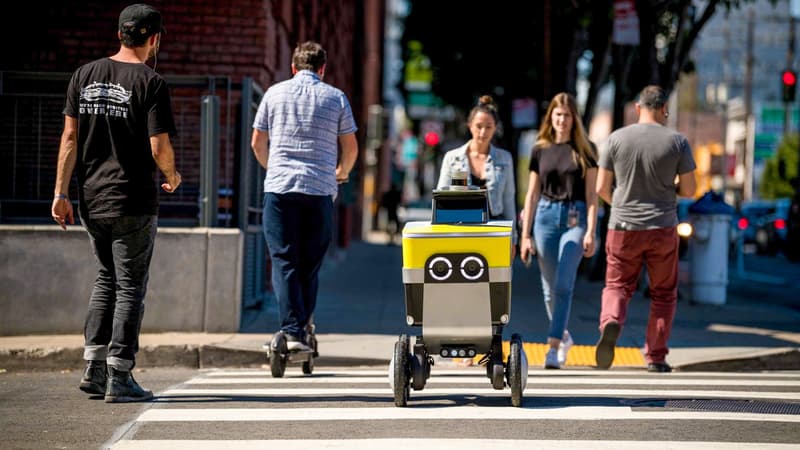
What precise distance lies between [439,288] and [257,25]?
6.94m

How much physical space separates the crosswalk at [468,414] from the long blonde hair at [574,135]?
156 centimetres

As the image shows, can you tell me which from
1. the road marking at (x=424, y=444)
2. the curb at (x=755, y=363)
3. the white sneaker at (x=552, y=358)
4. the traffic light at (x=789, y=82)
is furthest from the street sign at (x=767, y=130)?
the road marking at (x=424, y=444)

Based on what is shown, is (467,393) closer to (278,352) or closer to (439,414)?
(439,414)

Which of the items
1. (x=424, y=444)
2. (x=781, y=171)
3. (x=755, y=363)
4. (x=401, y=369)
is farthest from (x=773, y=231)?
(x=781, y=171)

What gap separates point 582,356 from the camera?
31.8 ft

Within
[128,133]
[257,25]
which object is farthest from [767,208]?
[128,133]

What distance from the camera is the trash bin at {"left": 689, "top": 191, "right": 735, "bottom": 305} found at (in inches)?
582

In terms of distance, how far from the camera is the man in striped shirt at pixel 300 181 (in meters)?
7.80

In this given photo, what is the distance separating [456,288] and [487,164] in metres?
2.16

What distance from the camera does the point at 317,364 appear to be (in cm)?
926

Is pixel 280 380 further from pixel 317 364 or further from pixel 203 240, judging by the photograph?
pixel 203 240

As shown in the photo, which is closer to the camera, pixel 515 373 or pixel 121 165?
pixel 515 373

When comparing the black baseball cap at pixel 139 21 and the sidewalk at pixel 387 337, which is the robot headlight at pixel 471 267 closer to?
the black baseball cap at pixel 139 21

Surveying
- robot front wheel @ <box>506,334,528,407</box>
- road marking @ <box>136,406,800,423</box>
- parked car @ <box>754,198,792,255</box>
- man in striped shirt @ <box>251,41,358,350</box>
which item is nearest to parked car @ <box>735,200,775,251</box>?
parked car @ <box>754,198,792,255</box>
